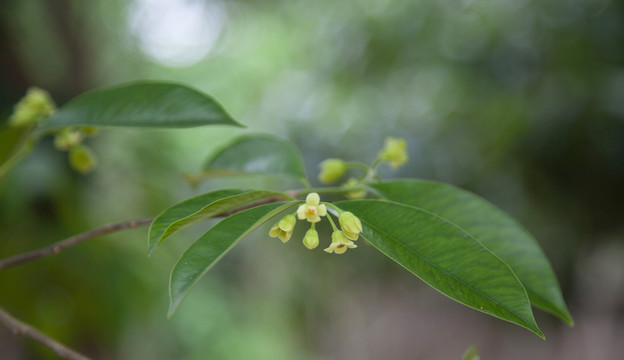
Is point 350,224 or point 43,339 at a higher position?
point 350,224

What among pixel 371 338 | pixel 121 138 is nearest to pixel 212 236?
pixel 121 138

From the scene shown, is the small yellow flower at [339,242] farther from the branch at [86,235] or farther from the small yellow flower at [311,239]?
the branch at [86,235]

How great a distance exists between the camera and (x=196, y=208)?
0.32 meters

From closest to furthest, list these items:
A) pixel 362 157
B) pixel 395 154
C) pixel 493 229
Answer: pixel 493 229, pixel 395 154, pixel 362 157

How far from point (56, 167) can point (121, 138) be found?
0.55 metres

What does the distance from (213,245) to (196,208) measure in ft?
0.16

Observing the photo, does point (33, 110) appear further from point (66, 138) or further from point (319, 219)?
point (319, 219)

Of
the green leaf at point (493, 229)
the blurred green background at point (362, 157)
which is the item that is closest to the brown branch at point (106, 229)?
the green leaf at point (493, 229)

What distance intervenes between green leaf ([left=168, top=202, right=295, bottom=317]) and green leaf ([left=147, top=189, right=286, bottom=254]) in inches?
0.5

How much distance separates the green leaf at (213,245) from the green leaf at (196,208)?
0.01 metres

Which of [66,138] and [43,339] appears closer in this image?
[43,339]

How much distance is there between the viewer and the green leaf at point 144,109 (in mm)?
392

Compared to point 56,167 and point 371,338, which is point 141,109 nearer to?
point 56,167

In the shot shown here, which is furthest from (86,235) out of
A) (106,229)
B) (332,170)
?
(332,170)
